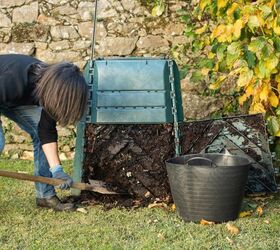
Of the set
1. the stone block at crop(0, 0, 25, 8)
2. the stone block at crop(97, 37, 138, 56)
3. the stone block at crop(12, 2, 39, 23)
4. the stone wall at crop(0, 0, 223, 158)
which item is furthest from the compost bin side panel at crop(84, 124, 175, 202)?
the stone block at crop(0, 0, 25, 8)

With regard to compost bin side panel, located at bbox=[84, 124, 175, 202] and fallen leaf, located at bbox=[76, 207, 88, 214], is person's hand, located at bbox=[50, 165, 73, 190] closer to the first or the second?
fallen leaf, located at bbox=[76, 207, 88, 214]

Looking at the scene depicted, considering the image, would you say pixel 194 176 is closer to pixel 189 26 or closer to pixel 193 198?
pixel 193 198

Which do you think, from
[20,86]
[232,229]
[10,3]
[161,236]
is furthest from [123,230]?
[10,3]

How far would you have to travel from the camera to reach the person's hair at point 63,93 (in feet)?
11.6

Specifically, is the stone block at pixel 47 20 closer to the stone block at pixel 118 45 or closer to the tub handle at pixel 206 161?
the stone block at pixel 118 45

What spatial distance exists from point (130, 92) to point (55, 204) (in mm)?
923

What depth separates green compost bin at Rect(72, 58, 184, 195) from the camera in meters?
Result: 4.18

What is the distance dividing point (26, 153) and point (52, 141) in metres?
2.33

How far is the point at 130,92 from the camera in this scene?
4.20m

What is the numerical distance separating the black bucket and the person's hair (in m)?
0.68

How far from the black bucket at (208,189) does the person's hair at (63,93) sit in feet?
2.23

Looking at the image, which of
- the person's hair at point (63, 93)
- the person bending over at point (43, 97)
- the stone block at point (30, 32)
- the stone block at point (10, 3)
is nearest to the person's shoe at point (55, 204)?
the person bending over at point (43, 97)

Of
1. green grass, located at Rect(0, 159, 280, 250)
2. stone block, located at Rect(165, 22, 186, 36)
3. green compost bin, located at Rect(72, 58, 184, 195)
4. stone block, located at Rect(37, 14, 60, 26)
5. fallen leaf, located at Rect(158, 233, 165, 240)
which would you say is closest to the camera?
green grass, located at Rect(0, 159, 280, 250)

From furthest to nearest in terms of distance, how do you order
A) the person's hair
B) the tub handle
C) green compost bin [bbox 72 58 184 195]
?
green compost bin [bbox 72 58 184 195] < the tub handle < the person's hair
